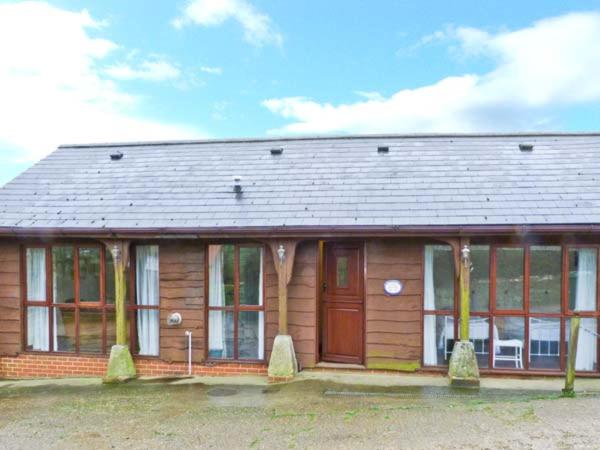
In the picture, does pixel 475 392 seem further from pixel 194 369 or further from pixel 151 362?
pixel 151 362

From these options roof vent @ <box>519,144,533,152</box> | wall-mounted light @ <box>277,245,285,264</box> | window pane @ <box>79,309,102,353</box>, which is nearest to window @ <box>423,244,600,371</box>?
wall-mounted light @ <box>277,245,285,264</box>

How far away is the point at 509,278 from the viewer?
654cm

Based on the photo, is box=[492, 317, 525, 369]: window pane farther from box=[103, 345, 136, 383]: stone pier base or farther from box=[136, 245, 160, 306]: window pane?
box=[103, 345, 136, 383]: stone pier base

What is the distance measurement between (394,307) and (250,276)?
239 centimetres

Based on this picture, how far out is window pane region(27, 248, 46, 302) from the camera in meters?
7.34

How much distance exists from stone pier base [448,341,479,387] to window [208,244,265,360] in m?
3.00

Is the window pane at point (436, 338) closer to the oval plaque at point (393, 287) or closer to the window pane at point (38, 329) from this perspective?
the oval plaque at point (393, 287)

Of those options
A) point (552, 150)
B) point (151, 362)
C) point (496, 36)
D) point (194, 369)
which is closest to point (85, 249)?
point (151, 362)

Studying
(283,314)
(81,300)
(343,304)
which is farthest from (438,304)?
(81,300)

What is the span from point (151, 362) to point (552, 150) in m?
8.57

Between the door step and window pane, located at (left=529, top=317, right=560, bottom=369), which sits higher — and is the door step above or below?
below

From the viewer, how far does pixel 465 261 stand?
619cm

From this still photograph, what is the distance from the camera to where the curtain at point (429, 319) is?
6664mm

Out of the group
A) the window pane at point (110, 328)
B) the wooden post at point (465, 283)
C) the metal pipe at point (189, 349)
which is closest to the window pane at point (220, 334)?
the metal pipe at point (189, 349)
